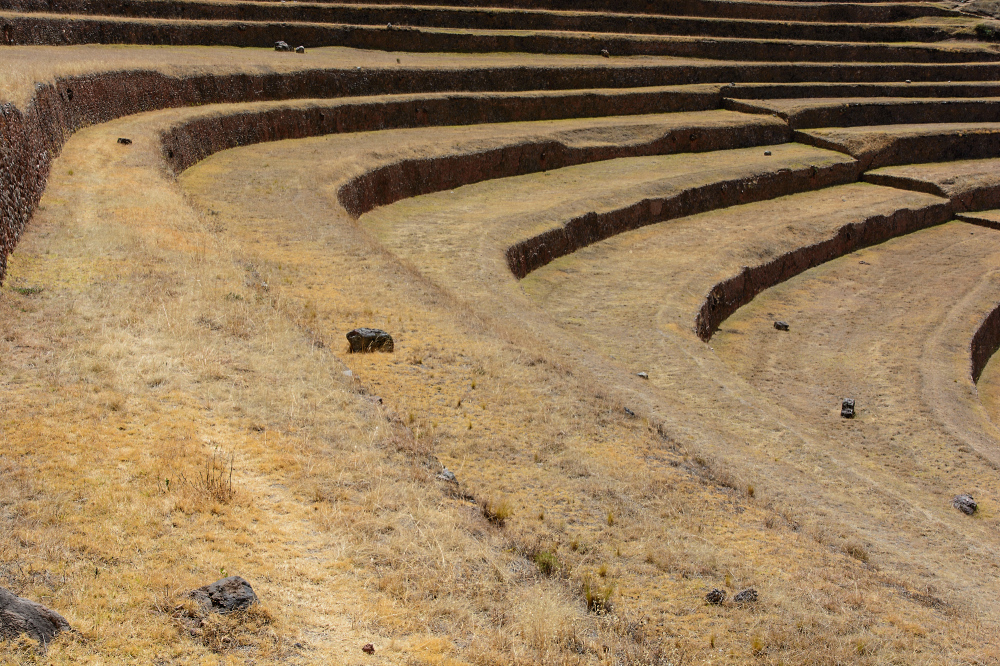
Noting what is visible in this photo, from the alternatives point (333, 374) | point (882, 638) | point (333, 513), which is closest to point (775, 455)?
point (882, 638)

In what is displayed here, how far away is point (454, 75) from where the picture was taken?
2883cm

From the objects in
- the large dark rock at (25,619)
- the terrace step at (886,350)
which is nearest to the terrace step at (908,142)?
the terrace step at (886,350)

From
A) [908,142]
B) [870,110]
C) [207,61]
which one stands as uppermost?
[207,61]

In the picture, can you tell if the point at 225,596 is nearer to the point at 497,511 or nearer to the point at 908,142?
the point at 497,511

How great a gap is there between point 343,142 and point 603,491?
1706 centimetres

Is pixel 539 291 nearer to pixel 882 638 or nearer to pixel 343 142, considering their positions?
pixel 343 142

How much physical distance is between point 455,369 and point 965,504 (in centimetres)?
746

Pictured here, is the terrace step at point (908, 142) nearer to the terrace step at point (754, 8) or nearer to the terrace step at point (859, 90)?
the terrace step at point (859, 90)

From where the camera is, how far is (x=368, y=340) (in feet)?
33.1

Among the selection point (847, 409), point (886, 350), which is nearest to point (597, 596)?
point (847, 409)

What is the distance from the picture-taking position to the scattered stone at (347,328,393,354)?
33.0 ft

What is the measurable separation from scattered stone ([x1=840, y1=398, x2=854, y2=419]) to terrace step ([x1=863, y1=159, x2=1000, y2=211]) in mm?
17673

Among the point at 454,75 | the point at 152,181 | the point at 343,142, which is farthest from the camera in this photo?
the point at 454,75

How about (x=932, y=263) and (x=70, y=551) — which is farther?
(x=932, y=263)
